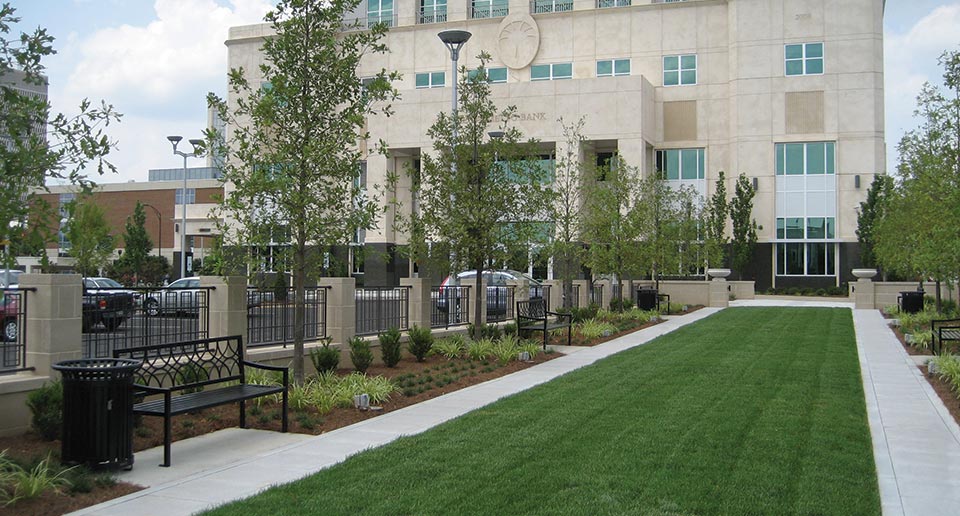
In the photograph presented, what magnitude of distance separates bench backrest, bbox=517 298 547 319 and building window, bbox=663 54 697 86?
37658 millimetres

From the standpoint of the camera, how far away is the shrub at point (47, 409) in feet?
28.2

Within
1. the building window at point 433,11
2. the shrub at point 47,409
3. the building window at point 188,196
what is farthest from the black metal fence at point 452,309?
the building window at point 188,196

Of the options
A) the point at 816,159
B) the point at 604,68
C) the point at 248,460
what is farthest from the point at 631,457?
the point at 604,68

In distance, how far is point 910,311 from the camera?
95.6 feet

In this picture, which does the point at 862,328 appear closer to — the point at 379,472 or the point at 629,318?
the point at 629,318

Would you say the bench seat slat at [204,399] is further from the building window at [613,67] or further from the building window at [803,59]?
the building window at [803,59]

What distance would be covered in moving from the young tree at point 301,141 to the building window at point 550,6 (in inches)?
1874

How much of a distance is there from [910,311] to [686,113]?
1080 inches

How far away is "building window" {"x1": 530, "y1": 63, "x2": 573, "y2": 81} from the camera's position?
184 feet

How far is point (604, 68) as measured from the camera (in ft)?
182

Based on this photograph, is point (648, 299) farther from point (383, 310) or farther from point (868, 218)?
point (868, 218)

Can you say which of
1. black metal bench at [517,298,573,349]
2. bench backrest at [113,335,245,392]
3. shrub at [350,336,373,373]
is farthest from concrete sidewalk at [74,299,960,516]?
black metal bench at [517,298,573,349]

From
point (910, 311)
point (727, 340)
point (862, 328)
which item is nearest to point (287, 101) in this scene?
point (727, 340)

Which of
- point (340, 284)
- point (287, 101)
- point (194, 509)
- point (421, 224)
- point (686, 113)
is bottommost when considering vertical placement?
point (194, 509)
